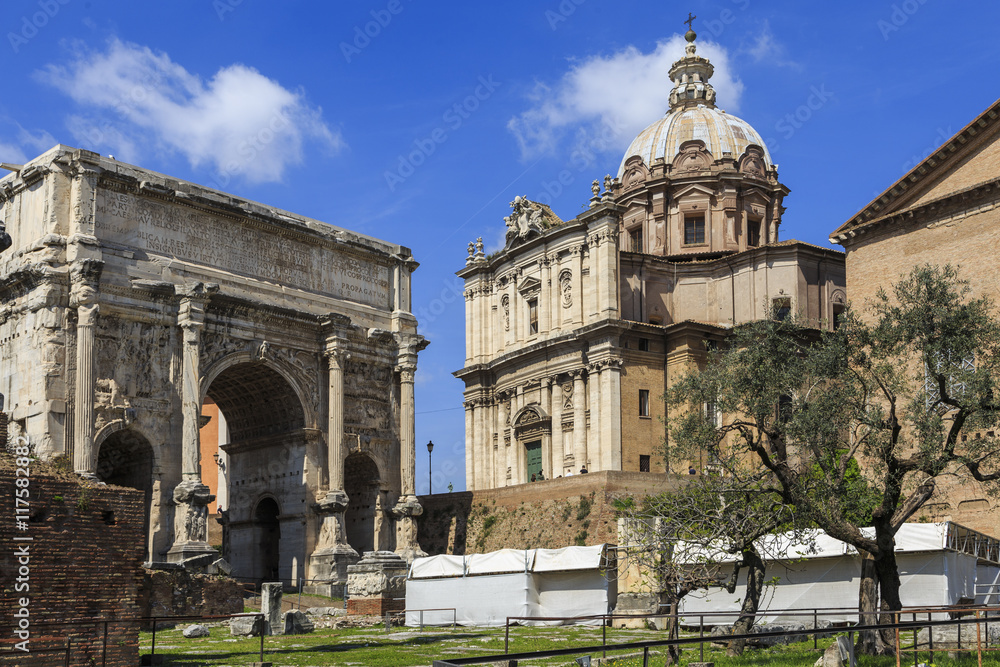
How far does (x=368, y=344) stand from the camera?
42.6 metres

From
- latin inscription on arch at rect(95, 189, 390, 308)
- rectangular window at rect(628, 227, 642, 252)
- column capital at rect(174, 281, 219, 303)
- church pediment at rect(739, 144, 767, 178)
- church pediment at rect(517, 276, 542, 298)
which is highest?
church pediment at rect(739, 144, 767, 178)

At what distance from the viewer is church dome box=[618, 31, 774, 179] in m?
59.0

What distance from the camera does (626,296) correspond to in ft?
165

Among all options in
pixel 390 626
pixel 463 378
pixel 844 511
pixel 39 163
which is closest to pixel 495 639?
pixel 390 626

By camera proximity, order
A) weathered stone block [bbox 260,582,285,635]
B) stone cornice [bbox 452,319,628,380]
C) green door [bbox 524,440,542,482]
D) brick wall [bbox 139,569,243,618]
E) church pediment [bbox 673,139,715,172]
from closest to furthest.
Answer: weathered stone block [bbox 260,582,285,635] < brick wall [bbox 139,569,243,618] < stone cornice [bbox 452,319,628,380] < green door [bbox 524,440,542,482] < church pediment [bbox 673,139,715,172]

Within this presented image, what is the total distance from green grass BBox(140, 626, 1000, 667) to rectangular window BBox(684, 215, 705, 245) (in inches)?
1284

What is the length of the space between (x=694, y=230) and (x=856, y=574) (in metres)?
33.4

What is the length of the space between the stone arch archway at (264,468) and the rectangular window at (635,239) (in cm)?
2460

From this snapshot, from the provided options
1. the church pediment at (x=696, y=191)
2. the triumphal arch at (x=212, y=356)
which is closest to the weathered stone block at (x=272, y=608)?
the triumphal arch at (x=212, y=356)

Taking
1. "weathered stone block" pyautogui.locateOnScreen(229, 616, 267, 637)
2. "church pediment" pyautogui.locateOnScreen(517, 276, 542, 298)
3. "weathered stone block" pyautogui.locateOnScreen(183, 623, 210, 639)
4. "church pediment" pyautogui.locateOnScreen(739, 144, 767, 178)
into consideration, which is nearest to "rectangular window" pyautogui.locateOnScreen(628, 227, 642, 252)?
"church pediment" pyautogui.locateOnScreen(739, 144, 767, 178)

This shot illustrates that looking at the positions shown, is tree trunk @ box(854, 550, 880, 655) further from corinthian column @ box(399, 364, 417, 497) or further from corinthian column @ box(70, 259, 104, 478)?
corinthian column @ box(399, 364, 417, 497)

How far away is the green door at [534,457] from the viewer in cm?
5056

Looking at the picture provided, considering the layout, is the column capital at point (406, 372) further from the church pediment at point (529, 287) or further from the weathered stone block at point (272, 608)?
the weathered stone block at point (272, 608)

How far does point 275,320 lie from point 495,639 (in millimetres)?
18644
